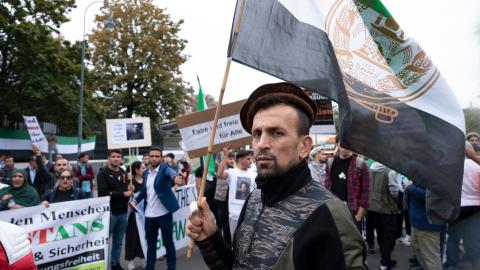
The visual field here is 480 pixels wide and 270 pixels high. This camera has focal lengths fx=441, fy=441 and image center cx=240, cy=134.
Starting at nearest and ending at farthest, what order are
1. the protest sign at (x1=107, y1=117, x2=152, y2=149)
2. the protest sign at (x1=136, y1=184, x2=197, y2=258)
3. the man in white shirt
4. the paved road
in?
the paved road < the man in white shirt < the protest sign at (x1=136, y1=184, x2=197, y2=258) < the protest sign at (x1=107, y1=117, x2=152, y2=149)

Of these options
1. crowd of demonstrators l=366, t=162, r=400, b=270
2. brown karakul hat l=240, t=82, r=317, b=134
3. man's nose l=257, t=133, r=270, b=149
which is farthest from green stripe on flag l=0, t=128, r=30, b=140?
man's nose l=257, t=133, r=270, b=149

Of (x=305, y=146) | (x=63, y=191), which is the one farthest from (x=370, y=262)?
(x=305, y=146)

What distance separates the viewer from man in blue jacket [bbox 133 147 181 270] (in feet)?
22.1

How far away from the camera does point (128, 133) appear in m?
10.1

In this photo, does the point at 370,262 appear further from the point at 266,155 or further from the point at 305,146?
the point at 266,155

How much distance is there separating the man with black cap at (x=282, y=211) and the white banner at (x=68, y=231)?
4150 millimetres

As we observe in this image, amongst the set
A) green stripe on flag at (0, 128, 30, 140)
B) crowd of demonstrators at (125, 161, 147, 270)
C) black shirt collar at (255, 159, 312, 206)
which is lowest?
crowd of demonstrators at (125, 161, 147, 270)

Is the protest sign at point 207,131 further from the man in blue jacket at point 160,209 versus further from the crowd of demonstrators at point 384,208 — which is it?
the crowd of demonstrators at point 384,208

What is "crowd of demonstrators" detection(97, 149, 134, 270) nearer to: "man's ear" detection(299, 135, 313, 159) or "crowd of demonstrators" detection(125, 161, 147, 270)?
"crowd of demonstrators" detection(125, 161, 147, 270)

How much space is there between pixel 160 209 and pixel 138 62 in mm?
29726

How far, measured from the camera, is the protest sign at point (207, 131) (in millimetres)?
5648

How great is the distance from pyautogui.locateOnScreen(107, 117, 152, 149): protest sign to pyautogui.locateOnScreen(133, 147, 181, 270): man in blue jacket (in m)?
3.10

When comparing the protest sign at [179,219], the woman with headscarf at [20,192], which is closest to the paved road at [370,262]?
the protest sign at [179,219]

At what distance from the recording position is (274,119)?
2076 mm
